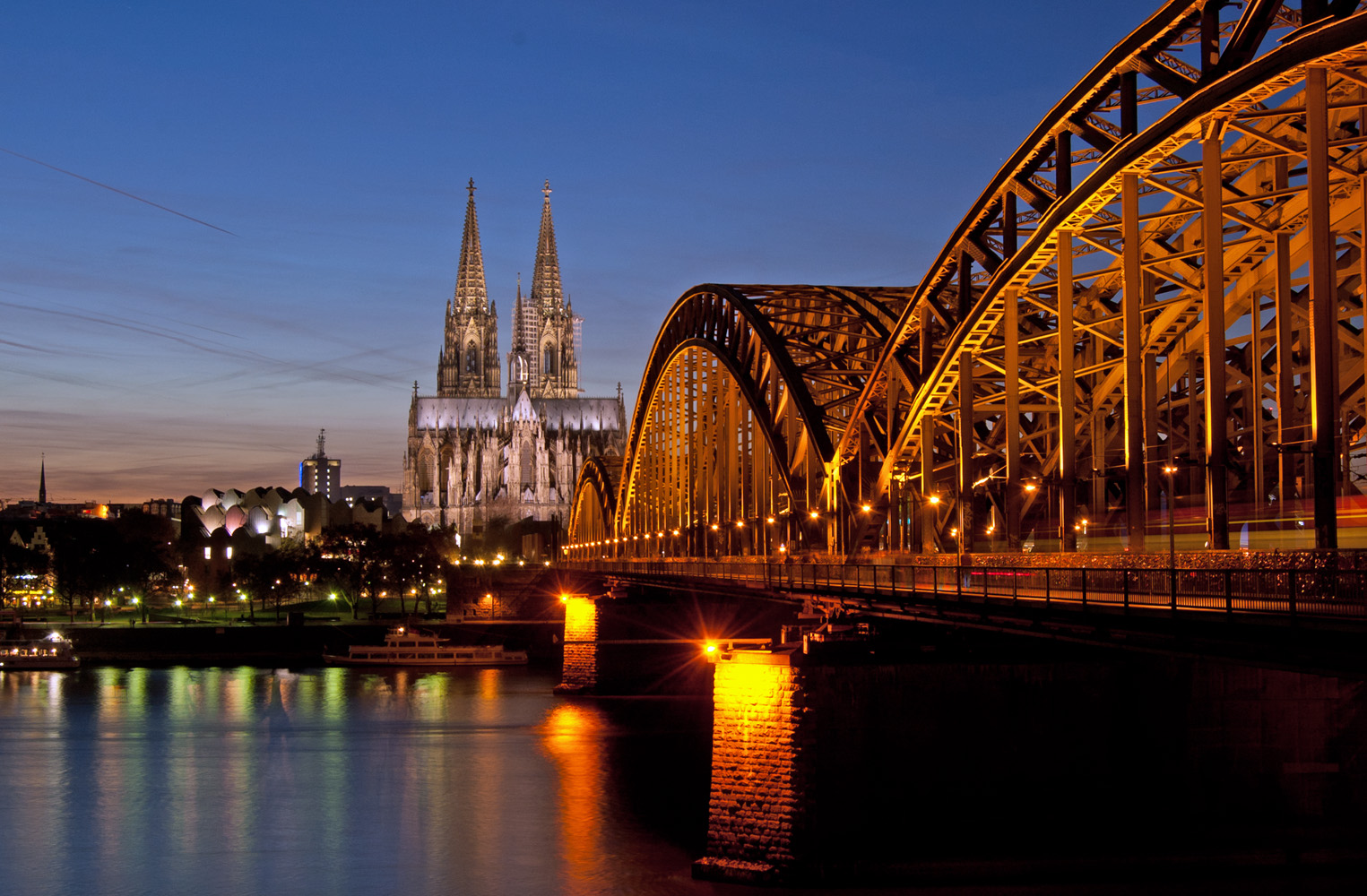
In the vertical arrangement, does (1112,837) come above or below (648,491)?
below

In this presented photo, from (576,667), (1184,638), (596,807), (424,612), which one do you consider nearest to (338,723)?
(576,667)

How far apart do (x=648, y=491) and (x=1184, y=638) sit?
234 ft

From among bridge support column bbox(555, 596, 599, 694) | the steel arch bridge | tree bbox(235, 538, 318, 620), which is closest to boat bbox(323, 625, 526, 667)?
bridge support column bbox(555, 596, 599, 694)

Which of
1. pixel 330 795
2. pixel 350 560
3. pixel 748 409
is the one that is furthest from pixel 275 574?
pixel 330 795

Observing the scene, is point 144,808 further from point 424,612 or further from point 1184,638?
point 424,612

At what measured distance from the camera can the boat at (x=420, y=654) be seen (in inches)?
3979

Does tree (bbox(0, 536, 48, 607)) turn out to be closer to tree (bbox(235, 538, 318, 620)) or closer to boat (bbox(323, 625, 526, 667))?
tree (bbox(235, 538, 318, 620))

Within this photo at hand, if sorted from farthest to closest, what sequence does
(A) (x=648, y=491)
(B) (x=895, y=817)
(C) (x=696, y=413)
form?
(A) (x=648, y=491) → (C) (x=696, y=413) → (B) (x=895, y=817)

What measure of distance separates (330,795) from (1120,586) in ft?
106

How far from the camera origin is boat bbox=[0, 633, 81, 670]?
315 feet

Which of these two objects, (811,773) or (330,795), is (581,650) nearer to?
(330,795)

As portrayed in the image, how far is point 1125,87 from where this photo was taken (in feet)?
97.6

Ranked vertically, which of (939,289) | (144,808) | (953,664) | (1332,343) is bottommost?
(144,808)

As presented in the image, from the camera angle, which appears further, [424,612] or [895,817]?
[424,612]
